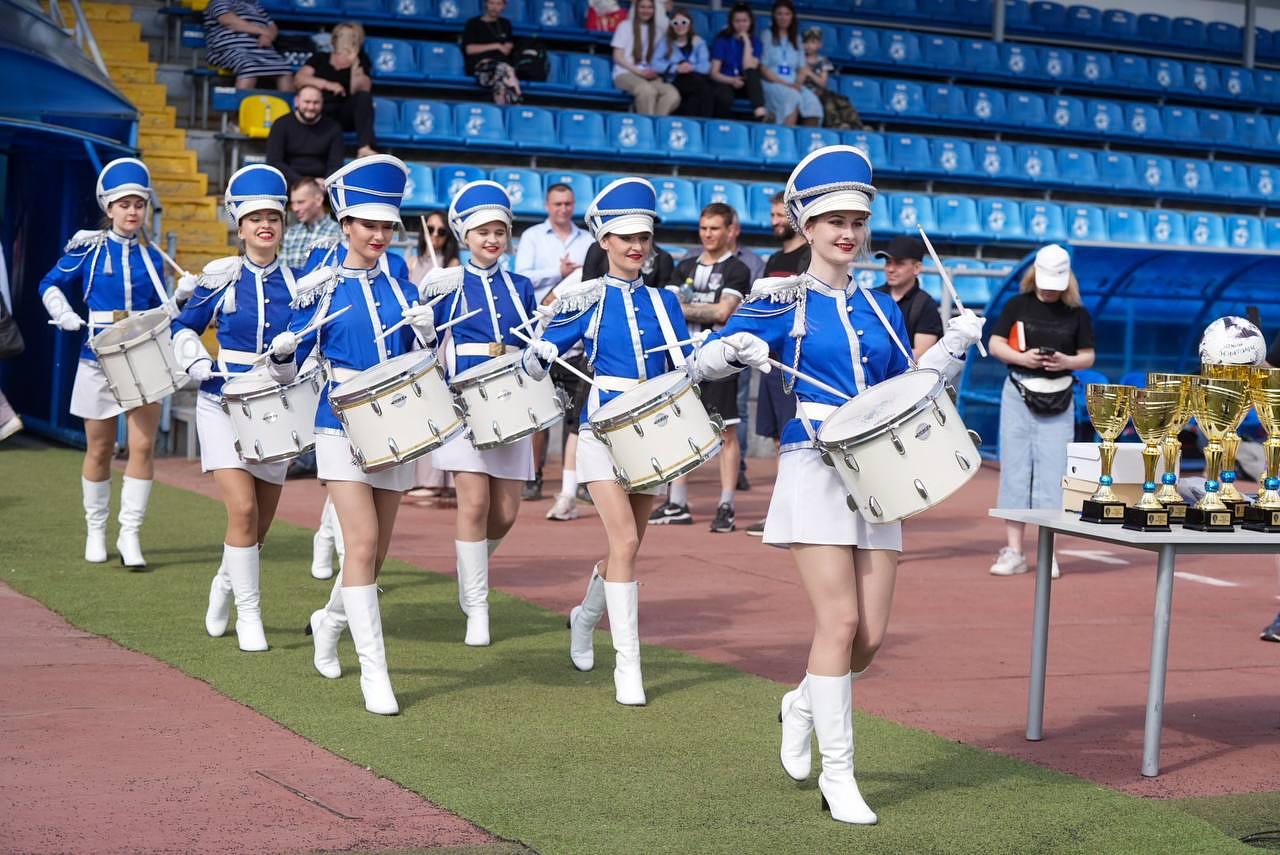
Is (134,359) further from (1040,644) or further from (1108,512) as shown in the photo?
(1108,512)

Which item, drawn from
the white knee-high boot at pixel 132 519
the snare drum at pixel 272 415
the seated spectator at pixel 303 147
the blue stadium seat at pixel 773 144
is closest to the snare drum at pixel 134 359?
the white knee-high boot at pixel 132 519

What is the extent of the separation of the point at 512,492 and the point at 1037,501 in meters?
3.43

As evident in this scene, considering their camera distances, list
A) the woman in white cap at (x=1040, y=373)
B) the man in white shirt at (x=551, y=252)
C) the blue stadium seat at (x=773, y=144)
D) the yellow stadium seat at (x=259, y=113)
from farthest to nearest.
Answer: the blue stadium seat at (x=773, y=144) → the yellow stadium seat at (x=259, y=113) → the man in white shirt at (x=551, y=252) → the woman in white cap at (x=1040, y=373)

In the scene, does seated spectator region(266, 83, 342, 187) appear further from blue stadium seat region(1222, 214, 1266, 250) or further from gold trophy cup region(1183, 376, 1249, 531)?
blue stadium seat region(1222, 214, 1266, 250)

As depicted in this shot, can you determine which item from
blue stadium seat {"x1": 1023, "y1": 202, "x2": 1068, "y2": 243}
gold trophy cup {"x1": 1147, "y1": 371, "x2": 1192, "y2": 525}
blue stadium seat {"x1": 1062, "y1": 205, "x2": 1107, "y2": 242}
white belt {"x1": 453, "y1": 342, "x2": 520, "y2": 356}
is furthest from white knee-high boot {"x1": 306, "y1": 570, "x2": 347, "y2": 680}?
blue stadium seat {"x1": 1062, "y1": 205, "x2": 1107, "y2": 242}

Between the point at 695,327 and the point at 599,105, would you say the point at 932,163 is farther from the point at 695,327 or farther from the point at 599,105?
the point at 695,327

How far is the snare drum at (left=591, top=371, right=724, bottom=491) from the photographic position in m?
5.85

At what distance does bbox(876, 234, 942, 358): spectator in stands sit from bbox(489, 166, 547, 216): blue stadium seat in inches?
298

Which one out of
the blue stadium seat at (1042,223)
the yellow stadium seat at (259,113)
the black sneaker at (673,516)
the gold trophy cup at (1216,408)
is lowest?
the black sneaker at (673,516)

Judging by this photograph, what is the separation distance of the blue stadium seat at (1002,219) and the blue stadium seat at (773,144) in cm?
249

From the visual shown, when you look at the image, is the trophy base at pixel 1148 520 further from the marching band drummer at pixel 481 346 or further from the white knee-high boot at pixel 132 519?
the white knee-high boot at pixel 132 519

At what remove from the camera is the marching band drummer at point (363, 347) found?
6.09 meters

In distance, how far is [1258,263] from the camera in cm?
1427

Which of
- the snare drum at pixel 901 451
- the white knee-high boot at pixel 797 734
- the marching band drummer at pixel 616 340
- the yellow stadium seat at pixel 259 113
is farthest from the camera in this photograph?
the yellow stadium seat at pixel 259 113
